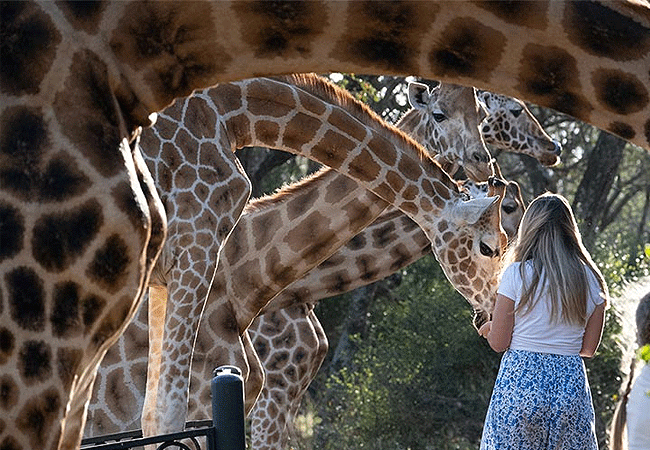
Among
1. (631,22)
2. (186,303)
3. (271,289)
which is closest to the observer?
(631,22)

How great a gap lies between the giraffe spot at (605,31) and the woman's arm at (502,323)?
8.88ft

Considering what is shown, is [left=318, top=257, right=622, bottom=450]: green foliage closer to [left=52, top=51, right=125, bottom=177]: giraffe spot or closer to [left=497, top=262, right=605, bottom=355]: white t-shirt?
[left=497, top=262, right=605, bottom=355]: white t-shirt

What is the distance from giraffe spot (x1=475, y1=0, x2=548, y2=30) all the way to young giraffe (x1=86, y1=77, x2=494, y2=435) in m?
3.51

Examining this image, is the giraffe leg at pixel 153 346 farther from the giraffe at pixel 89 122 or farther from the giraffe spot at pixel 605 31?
the giraffe spot at pixel 605 31

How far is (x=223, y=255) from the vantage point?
7.18 m

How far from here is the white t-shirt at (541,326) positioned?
16.3 ft

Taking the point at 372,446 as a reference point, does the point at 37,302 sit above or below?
below

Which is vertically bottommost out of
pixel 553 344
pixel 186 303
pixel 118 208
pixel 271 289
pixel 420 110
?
pixel 118 208

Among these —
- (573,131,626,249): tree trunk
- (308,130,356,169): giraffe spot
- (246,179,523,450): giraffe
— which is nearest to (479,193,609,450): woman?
(308,130,356,169): giraffe spot

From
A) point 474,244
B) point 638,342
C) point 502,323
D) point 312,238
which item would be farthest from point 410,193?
point 638,342

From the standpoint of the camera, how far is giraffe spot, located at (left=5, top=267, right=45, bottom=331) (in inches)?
104

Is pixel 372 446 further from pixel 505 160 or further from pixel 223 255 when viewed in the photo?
pixel 505 160

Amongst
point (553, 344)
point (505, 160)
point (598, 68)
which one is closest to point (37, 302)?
point (598, 68)

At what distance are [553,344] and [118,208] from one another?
2.69 m
